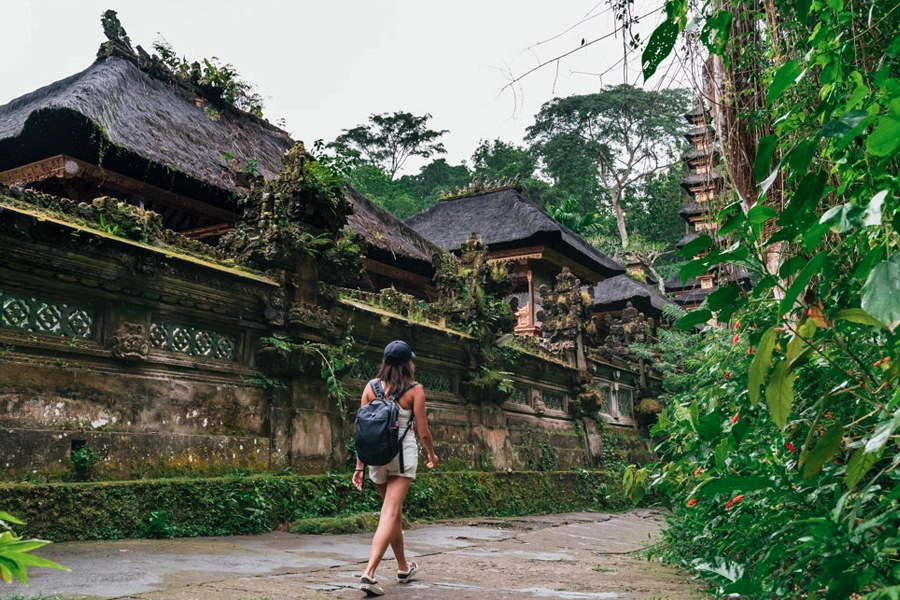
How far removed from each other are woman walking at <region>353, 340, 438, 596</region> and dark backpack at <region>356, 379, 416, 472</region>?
0.08 meters

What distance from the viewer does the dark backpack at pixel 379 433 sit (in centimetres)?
458

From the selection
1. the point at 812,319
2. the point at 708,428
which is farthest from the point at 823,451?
the point at 708,428

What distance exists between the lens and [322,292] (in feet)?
26.6

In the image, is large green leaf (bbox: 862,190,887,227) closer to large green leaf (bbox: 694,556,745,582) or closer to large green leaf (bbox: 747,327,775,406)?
large green leaf (bbox: 747,327,775,406)

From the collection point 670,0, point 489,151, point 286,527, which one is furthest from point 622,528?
point 489,151

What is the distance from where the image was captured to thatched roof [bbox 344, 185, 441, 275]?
13.5 m

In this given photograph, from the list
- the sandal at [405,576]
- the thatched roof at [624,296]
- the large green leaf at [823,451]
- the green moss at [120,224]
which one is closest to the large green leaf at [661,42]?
the large green leaf at [823,451]

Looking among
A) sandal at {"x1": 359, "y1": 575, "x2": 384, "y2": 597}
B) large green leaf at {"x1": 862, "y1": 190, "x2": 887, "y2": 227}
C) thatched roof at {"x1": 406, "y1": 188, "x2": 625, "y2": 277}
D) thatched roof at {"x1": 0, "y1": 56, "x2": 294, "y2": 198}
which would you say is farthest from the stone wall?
thatched roof at {"x1": 406, "y1": 188, "x2": 625, "y2": 277}

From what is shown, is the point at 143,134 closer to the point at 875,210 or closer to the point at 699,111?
the point at 699,111

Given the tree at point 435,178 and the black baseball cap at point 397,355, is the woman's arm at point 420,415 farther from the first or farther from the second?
the tree at point 435,178

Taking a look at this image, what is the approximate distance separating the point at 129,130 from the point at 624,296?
18289mm

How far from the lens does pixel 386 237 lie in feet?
46.1

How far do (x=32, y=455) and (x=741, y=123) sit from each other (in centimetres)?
543

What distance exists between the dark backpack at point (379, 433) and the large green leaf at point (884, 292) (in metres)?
3.69
